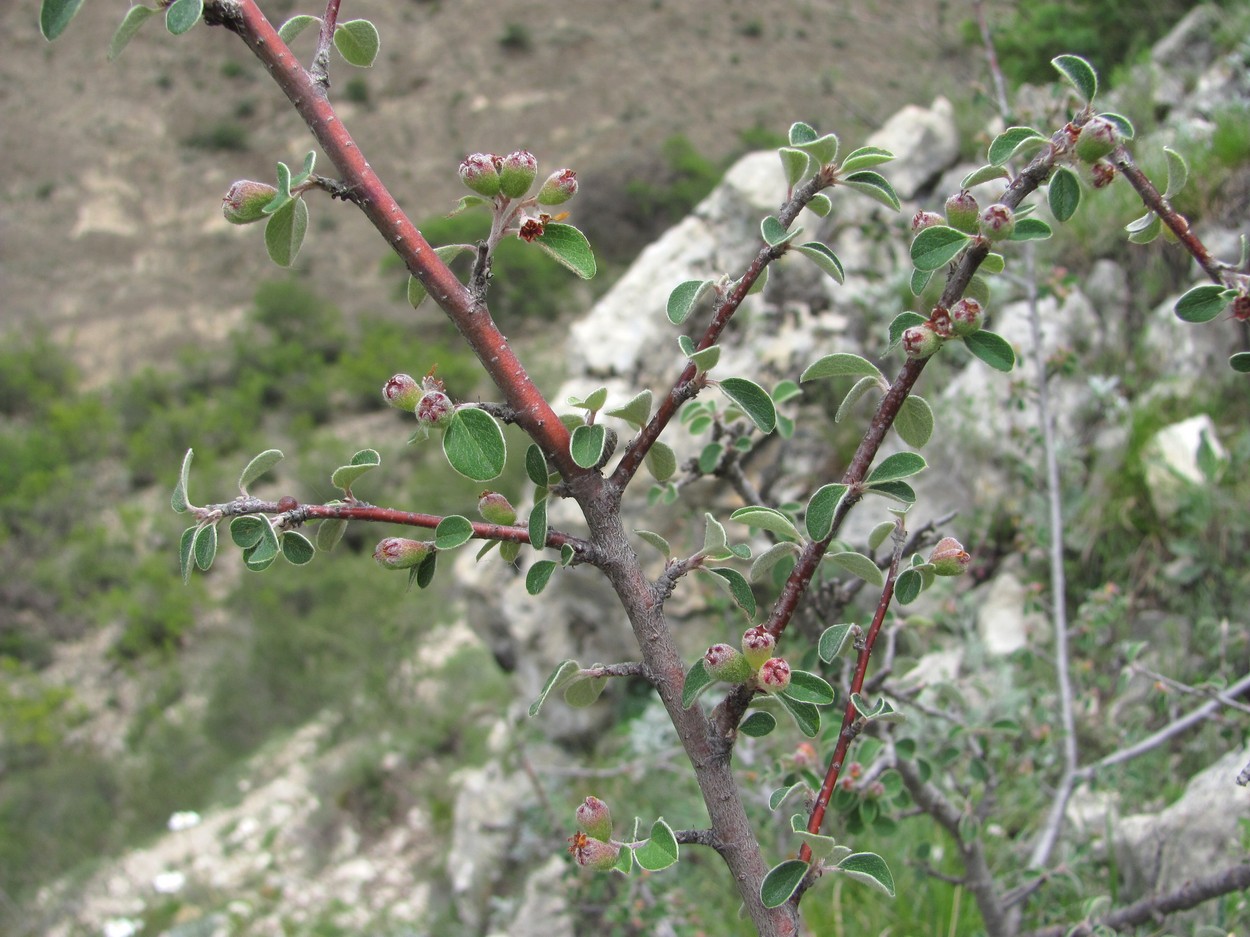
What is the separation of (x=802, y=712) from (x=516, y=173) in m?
0.45

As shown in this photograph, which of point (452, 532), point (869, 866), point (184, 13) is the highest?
point (184, 13)

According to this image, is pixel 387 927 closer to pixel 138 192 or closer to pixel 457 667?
pixel 457 667

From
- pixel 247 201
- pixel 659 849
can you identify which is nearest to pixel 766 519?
pixel 659 849

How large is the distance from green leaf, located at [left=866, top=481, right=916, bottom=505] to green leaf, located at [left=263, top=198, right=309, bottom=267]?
1.63ft

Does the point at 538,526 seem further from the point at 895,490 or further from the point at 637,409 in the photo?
the point at 895,490

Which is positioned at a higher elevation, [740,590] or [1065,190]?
[1065,190]

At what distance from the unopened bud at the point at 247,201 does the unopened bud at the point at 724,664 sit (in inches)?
18.5

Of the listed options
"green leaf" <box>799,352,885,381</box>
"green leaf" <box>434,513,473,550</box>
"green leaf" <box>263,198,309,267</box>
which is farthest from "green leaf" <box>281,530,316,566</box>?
"green leaf" <box>799,352,885,381</box>

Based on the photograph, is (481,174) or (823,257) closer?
(481,174)

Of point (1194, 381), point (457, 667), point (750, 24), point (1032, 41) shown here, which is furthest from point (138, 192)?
point (1194, 381)

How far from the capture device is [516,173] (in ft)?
1.94

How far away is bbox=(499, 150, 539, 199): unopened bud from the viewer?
0.59 m

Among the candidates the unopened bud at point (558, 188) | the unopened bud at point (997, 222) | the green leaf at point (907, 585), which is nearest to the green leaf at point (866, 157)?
→ the unopened bud at point (997, 222)

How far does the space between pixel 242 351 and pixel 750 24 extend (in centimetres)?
1632
